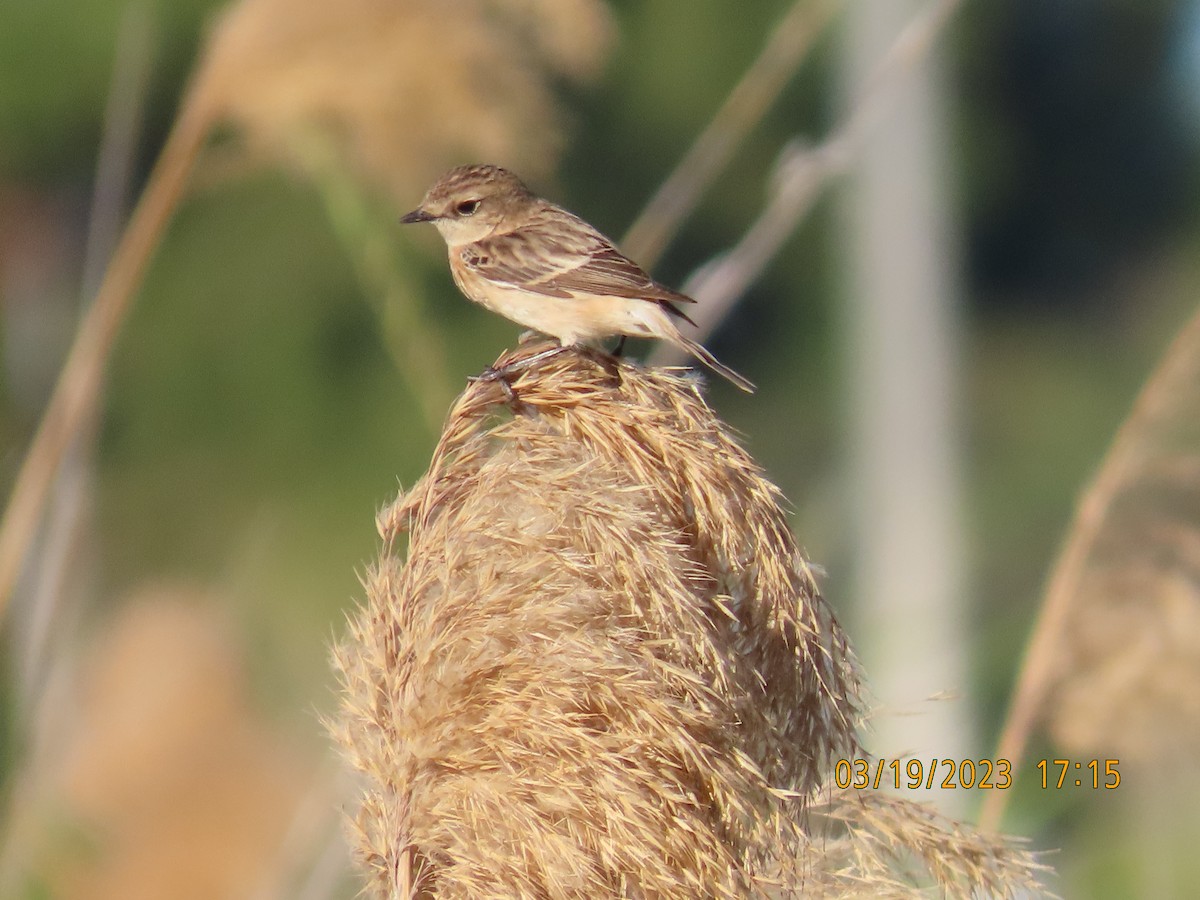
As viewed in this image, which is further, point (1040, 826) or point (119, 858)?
point (119, 858)

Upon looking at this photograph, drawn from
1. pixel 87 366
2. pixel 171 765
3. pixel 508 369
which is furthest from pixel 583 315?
pixel 171 765

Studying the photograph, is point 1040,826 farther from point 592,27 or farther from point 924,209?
point 924,209

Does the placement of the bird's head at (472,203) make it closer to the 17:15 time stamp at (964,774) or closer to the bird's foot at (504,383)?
the bird's foot at (504,383)

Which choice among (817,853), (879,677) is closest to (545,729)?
(817,853)

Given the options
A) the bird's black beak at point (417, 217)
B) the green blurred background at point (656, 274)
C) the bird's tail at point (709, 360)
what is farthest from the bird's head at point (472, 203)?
the bird's tail at point (709, 360)

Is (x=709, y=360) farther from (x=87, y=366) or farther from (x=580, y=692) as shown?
(x=87, y=366)

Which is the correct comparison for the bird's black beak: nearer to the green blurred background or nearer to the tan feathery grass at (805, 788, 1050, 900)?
the green blurred background
